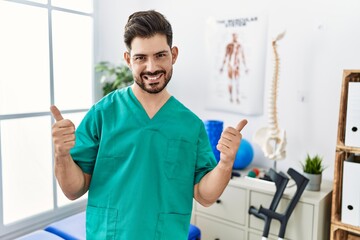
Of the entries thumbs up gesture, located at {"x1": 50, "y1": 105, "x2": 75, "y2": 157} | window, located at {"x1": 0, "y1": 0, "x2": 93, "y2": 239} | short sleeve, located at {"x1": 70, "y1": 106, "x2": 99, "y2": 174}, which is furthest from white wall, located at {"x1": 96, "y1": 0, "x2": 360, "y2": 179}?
thumbs up gesture, located at {"x1": 50, "y1": 105, "x2": 75, "y2": 157}

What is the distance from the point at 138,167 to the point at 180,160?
13 centimetres

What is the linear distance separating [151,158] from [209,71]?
1.54 metres

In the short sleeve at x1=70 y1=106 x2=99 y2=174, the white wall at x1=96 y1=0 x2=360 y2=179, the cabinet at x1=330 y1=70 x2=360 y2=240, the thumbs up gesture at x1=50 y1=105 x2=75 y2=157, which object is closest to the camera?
the thumbs up gesture at x1=50 y1=105 x2=75 y2=157

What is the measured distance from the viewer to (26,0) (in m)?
2.19

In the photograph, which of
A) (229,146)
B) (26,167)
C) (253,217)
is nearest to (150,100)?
(229,146)

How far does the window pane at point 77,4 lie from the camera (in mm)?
2442

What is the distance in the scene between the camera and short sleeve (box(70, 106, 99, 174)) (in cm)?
102

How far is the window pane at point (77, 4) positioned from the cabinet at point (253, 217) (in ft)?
5.68

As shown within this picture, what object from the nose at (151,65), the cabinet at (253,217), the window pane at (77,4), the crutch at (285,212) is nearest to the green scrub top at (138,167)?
the nose at (151,65)

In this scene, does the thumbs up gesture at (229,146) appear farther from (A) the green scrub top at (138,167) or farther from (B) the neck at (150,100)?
(B) the neck at (150,100)

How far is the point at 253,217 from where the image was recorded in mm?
1880

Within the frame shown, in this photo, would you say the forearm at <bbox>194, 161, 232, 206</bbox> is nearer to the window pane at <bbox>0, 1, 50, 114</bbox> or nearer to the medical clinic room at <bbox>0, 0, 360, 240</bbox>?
the medical clinic room at <bbox>0, 0, 360, 240</bbox>

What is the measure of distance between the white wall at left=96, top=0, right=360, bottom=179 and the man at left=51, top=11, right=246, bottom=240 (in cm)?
125

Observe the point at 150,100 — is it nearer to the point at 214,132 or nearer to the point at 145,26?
the point at 145,26
